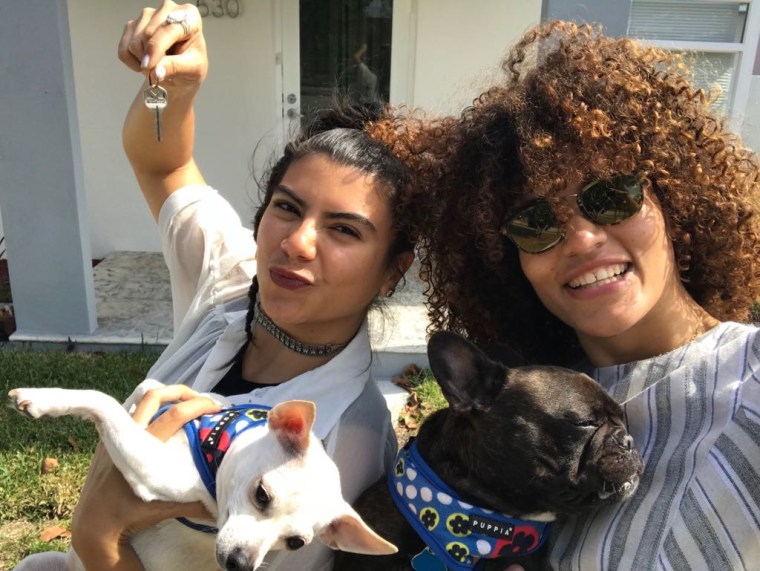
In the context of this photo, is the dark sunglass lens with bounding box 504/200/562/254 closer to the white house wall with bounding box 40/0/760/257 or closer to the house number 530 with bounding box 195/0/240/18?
the white house wall with bounding box 40/0/760/257

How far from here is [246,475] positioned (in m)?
1.74

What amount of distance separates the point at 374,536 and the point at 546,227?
3.21 ft

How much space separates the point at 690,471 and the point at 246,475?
1086mm

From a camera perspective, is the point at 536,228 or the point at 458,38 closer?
the point at 536,228

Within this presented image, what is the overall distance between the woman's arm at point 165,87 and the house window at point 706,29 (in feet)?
20.7

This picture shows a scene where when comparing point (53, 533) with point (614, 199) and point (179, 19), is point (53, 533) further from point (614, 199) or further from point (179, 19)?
point (614, 199)

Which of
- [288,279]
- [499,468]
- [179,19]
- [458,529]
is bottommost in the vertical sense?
[458,529]

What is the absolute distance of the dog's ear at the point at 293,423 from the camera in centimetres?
172

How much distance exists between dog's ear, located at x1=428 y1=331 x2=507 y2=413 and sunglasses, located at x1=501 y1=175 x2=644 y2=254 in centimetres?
36

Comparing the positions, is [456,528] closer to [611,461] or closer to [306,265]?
[611,461]

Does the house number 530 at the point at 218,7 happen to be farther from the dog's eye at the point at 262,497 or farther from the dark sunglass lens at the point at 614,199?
the dog's eye at the point at 262,497

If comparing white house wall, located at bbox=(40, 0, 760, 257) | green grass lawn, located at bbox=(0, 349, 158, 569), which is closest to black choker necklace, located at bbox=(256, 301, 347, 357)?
green grass lawn, located at bbox=(0, 349, 158, 569)

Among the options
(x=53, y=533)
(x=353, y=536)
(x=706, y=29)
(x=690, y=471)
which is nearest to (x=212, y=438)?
(x=353, y=536)

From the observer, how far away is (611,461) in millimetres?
1706
